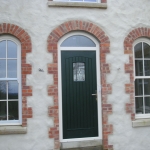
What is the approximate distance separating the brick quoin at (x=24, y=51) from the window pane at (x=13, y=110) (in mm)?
250

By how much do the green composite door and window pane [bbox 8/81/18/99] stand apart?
1.15 m

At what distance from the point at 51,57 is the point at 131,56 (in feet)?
6.86

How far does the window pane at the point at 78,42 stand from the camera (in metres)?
5.68

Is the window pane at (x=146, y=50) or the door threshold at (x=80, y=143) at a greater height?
the window pane at (x=146, y=50)

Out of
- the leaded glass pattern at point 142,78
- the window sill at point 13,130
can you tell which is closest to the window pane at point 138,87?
the leaded glass pattern at point 142,78

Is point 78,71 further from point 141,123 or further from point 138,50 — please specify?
point 141,123

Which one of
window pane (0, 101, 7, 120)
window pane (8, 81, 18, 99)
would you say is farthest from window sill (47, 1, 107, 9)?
window pane (0, 101, 7, 120)

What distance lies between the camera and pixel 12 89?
17.7 feet

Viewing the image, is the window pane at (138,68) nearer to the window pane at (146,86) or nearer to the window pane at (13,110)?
the window pane at (146,86)

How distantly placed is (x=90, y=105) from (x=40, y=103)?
1.28 m

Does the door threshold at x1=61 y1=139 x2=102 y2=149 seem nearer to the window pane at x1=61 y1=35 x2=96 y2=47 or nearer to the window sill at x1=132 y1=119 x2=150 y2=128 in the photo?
the window sill at x1=132 y1=119 x2=150 y2=128

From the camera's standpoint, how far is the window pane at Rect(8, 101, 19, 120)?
536cm

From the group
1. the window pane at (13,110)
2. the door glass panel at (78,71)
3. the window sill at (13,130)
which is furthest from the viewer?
the door glass panel at (78,71)

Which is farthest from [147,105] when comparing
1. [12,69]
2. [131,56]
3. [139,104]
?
[12,69]
